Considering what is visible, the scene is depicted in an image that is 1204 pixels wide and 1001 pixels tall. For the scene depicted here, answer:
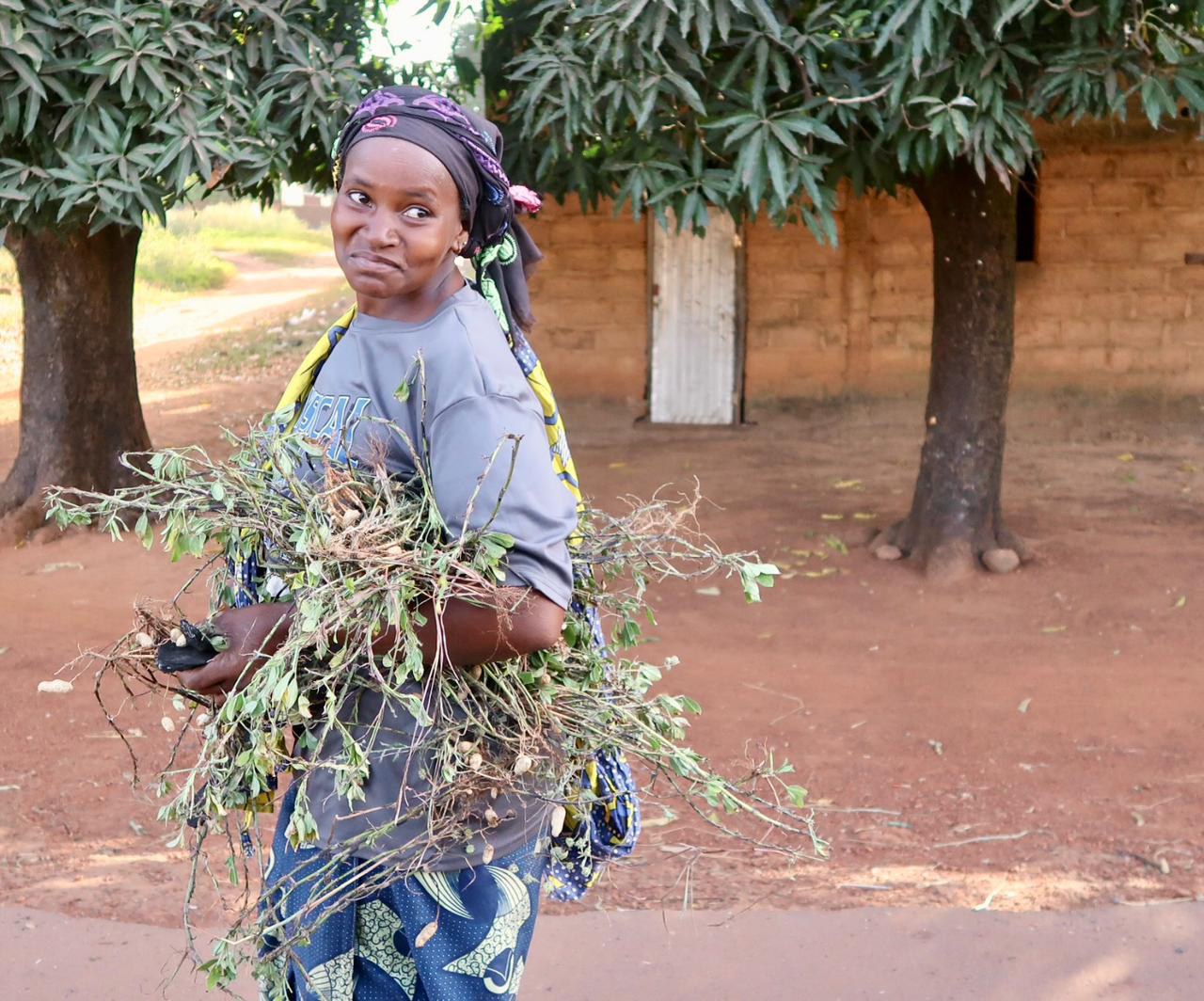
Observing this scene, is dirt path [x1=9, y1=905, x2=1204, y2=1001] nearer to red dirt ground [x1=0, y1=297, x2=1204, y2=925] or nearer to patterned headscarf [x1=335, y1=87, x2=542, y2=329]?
red dirt ground [x1=0, y1=297, x2=1204, y2=925]

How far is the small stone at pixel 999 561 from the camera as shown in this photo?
20.0 feet

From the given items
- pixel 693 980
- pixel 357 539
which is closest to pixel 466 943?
pixel 357 539

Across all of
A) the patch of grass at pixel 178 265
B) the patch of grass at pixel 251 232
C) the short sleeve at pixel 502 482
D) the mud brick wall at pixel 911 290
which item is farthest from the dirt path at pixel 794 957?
the patch of grass at pixel 251 232

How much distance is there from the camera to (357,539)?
4.94 ft

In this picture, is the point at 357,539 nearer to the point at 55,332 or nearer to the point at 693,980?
the point at 693,980

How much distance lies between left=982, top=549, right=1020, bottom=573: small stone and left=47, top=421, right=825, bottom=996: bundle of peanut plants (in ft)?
14.6

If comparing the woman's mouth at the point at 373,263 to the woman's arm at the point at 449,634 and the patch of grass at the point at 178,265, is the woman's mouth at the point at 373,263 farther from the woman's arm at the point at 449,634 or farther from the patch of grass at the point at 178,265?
the patch of grass at the point at 178,265

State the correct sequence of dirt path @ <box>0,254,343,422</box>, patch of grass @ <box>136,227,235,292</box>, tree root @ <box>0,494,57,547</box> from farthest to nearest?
1. patch of grass @ <box>136,227,235,292</box>
2. dirt path @ <box>0,254,343,422</box>
3. tree root @ <box>0,494,57,547</box>

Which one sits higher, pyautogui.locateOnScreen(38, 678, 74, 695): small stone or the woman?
the woman

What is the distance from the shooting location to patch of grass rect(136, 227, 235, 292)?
1930 centimetres

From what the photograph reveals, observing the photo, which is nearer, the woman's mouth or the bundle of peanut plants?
the bundle of peanut plants

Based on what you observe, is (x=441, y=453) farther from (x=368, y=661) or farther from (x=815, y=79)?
(x=815, y=79)

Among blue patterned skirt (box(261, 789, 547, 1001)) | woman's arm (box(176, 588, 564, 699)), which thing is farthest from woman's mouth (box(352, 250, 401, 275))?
blue patterned skirt (box(261, 789, 547, 1001))

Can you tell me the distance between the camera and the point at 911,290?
912 cm
